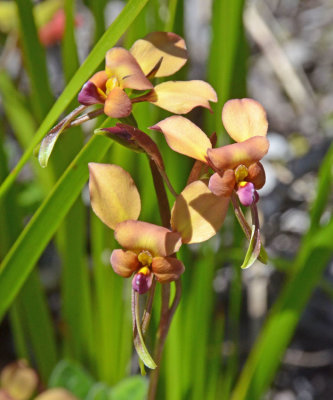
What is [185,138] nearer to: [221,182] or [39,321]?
[221,182]

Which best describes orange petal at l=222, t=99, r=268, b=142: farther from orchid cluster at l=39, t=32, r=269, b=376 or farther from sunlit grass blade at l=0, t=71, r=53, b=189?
sunlit grass blade at l=0, t=71, r=53, b=189

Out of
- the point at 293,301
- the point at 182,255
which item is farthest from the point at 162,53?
the point at 293,301

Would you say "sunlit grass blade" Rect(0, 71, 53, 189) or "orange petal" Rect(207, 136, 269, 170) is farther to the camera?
"sunlit grass blade" Rect(0, 71, 53, 189)

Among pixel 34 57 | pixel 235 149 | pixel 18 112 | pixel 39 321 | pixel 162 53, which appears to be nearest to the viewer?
pixel 235 149

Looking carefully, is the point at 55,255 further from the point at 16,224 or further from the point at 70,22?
the point at 70,22

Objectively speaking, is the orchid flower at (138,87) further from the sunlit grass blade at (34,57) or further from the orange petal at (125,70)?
the sunlit grass blade at (34,57)

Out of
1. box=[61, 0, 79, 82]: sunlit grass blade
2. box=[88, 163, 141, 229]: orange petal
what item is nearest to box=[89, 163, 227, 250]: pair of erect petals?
box=[88, 163, 141, 229]: orange petal
